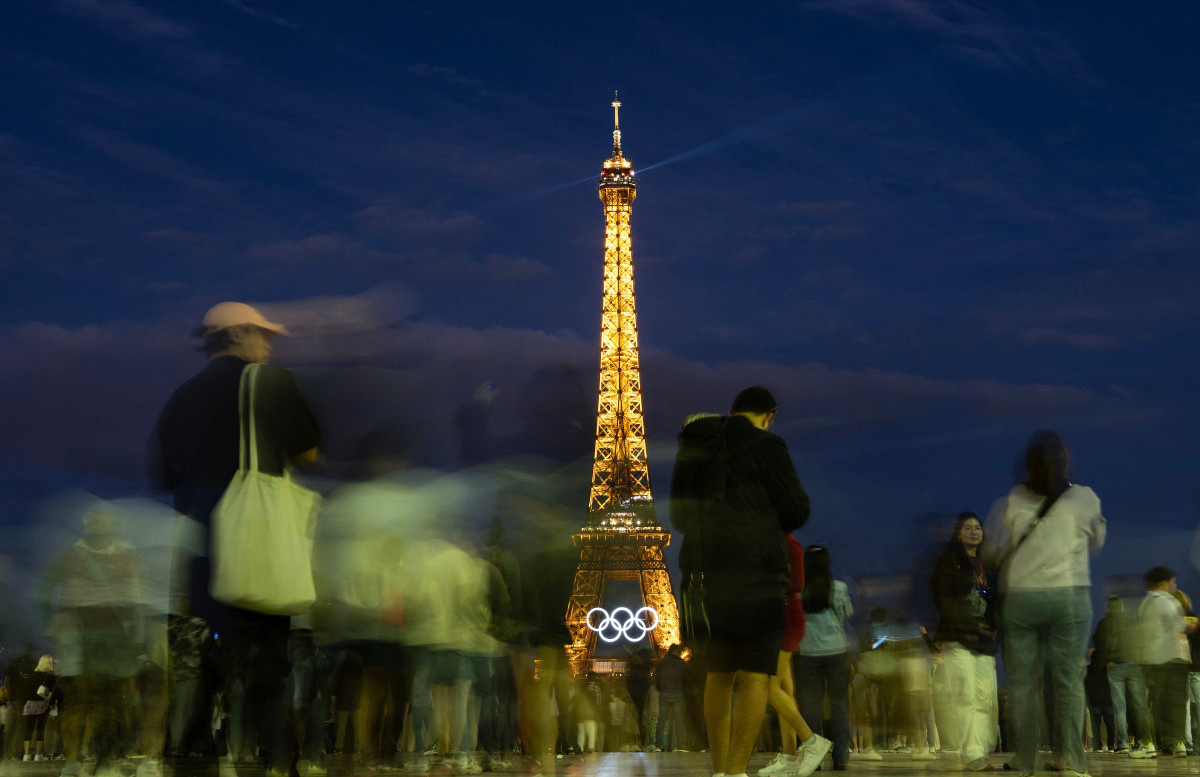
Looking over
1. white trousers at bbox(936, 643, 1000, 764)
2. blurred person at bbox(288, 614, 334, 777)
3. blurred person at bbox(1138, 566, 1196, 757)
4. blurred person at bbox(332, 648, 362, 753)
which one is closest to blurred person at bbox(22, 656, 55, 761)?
blurred person at bbox(332, 648, 362, 753)

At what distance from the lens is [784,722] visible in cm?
1034

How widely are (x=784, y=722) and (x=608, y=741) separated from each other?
1355cm

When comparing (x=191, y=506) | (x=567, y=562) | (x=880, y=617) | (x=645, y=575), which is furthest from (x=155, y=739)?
(x=645, y=575)

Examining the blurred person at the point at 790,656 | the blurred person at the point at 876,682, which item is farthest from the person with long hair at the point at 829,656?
the blurred person at the point at 876,682

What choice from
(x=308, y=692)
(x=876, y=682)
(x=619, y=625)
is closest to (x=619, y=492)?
(x=619, y=625)

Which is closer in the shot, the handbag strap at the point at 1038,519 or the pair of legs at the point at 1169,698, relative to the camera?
the handbag strap at the point at 1038,519

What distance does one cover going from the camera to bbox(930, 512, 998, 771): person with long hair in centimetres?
1048

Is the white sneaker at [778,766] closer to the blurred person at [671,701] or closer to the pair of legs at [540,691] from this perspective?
the pair of legs at [540,691]

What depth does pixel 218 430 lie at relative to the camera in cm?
641

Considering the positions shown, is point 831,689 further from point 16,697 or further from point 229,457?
point 16,697

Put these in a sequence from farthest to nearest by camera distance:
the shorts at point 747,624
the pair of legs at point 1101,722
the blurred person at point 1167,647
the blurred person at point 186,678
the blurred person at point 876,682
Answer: the pair of legs at point 1101,722
the blurred person at point 876,682
the blurred person at point 1167,647
the blurred person at point 186,678
the shorts at point 747,624

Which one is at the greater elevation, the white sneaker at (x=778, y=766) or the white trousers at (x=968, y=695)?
the white trousers at (x=968, y=695)

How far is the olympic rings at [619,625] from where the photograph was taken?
54469mm

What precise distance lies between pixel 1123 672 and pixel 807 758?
24.3 feet
